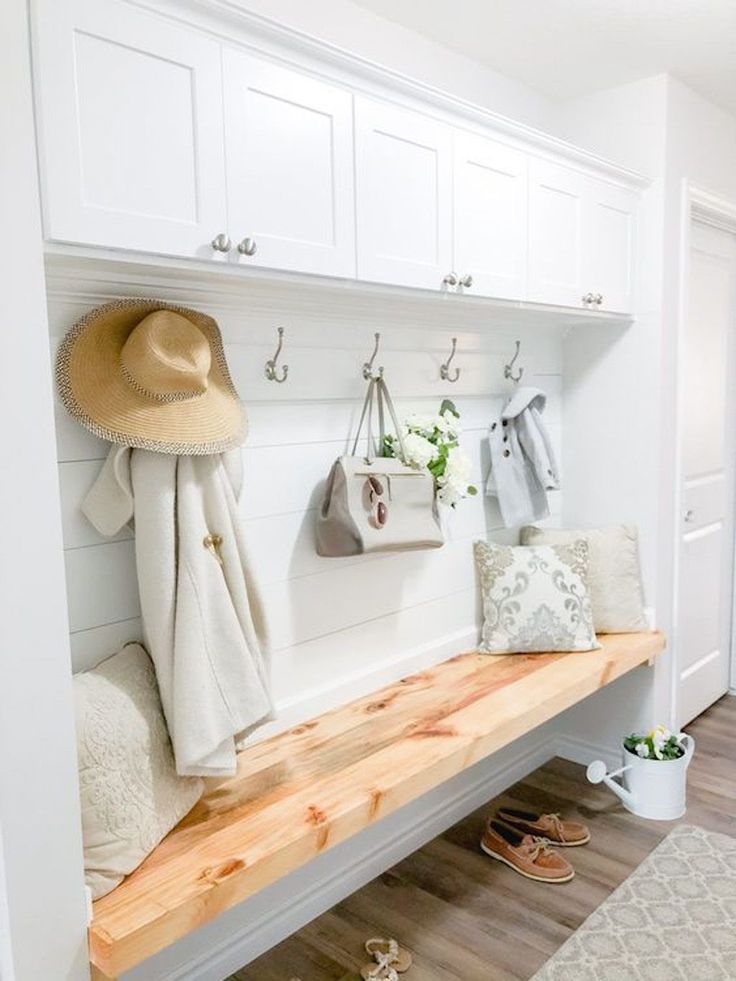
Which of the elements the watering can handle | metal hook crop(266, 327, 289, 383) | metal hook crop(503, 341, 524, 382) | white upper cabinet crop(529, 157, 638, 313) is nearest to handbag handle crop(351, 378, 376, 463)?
metal hook crop(266, 327, 289, 383)

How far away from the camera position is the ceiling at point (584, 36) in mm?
2279

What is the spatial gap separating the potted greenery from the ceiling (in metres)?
2.21

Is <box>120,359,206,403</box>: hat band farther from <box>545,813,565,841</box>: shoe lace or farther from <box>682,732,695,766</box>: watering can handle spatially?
<box>682,732,695,766</box>: watering can handle

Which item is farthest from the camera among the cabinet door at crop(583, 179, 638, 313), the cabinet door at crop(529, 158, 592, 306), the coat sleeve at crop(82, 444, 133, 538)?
the cabinet door at crop(583, 179, 638, 313)

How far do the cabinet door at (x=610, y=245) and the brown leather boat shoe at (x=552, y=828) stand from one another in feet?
5.48

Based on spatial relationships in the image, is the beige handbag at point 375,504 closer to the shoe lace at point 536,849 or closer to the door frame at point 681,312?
the shoe lace at point 536,849

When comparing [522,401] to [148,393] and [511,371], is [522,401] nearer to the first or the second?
[511,371]

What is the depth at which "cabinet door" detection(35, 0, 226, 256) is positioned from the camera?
4.39 feet

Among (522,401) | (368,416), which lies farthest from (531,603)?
(368,416)

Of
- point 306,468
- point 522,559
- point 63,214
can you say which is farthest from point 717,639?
point 63,214

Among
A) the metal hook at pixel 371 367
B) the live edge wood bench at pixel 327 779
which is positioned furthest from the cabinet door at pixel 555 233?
the live edge wood bench at pixel 327 779

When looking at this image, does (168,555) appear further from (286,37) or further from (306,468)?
(286,37)

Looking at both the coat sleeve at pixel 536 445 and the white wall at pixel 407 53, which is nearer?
the white wall at pixel 407 53

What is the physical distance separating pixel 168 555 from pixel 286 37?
106 centimetres
